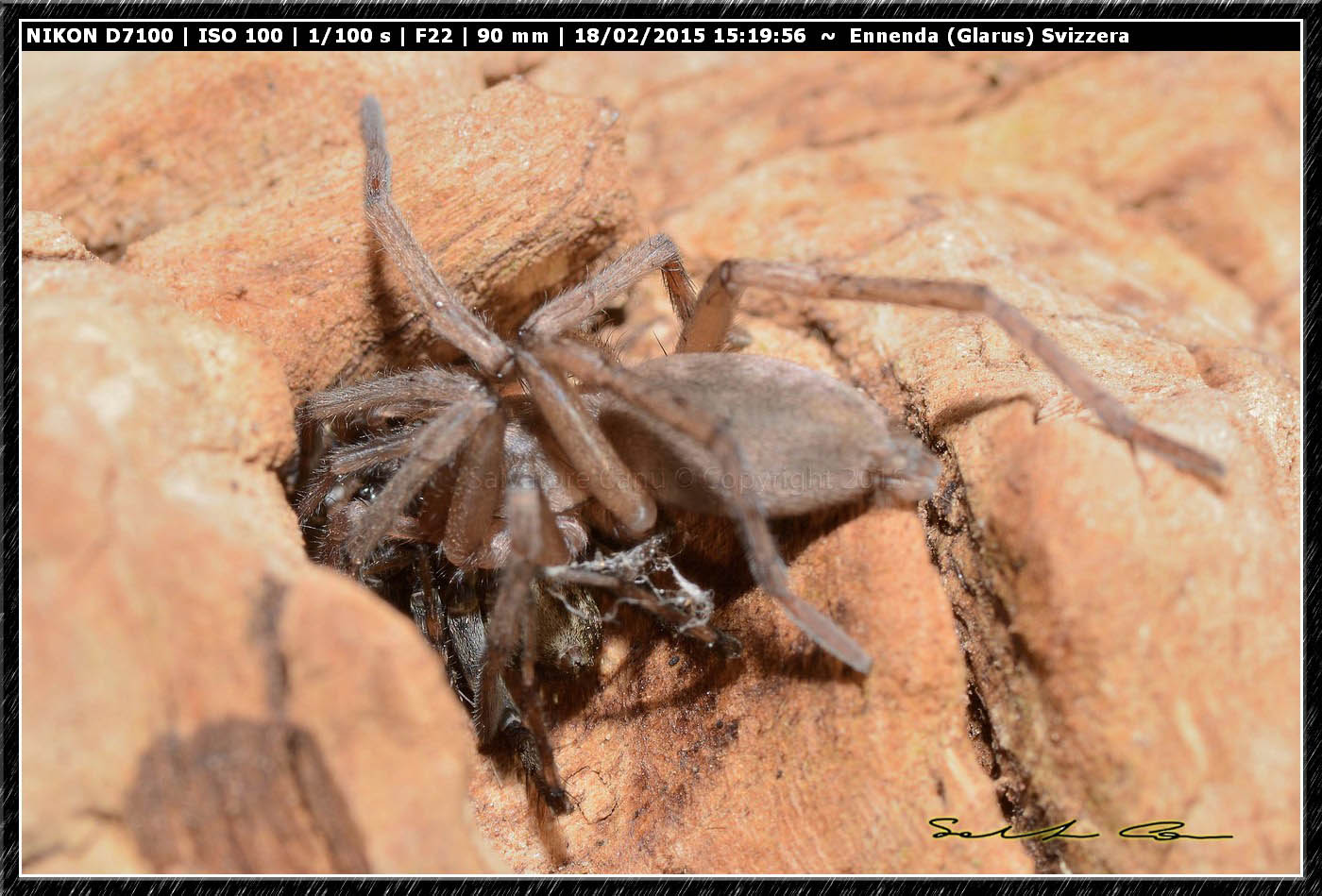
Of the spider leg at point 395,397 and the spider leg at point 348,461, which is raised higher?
the spider leg at point 395,397

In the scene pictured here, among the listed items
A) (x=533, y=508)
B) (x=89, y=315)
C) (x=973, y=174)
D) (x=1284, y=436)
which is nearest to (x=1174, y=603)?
(x=1284, y=436)

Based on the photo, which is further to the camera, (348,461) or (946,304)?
(348,461)

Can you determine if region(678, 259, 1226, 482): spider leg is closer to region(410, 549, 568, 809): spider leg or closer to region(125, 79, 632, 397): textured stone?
region(125, 79, 632, 397): textured stone

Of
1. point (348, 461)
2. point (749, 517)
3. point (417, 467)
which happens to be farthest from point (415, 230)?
point (749, 517)

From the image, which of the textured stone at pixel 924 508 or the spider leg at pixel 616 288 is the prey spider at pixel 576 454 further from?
the textured stone at pixel 924 508

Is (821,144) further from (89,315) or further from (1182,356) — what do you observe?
(89,315)

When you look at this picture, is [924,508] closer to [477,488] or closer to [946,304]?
[946,304]
